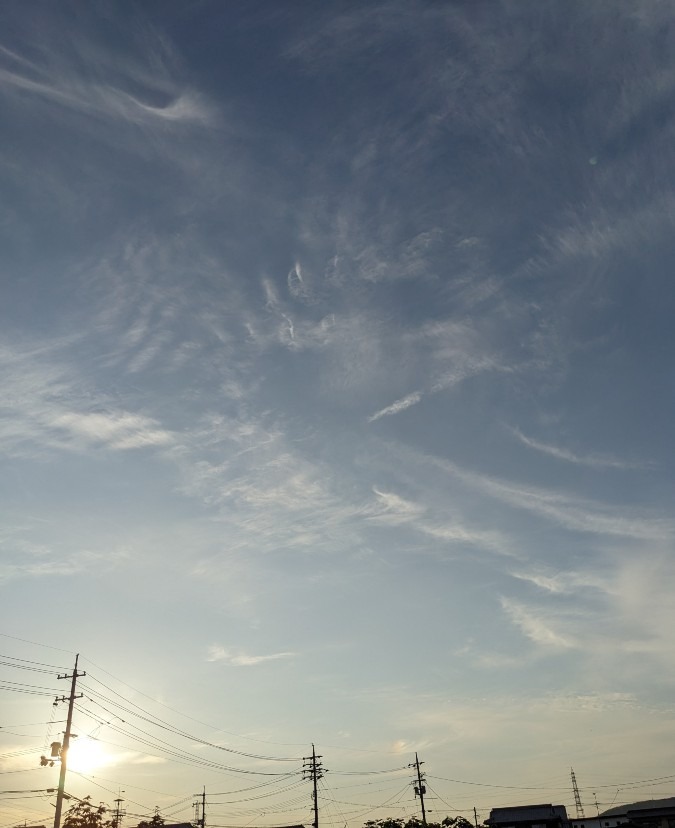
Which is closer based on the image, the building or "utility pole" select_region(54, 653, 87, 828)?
"utility pole" select_region(54, 653, 87, 828)

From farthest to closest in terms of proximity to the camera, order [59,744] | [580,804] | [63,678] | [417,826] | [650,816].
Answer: [580,804] < [417,826] < [650,816] < [63,678] < [59,744]

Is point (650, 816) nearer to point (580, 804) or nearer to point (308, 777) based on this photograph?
point (308, 777)

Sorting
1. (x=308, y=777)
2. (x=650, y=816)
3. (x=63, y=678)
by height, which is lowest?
(x=650, y=816)

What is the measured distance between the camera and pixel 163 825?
350ft

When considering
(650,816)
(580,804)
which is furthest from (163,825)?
(580,804)

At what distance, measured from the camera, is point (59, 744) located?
53.4 meters

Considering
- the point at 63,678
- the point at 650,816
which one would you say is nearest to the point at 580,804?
the point at 650,816

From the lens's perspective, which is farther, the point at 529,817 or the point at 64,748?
the point at 529,817

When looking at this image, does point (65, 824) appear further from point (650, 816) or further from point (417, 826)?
point (650, 816)

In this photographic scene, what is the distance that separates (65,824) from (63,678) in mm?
41349

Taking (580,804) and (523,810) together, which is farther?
(580,804)

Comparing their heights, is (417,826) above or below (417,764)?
below

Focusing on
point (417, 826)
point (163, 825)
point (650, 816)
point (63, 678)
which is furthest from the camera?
point (163, 825)

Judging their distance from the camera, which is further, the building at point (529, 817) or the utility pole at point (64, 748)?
the building at point (529, 817)
